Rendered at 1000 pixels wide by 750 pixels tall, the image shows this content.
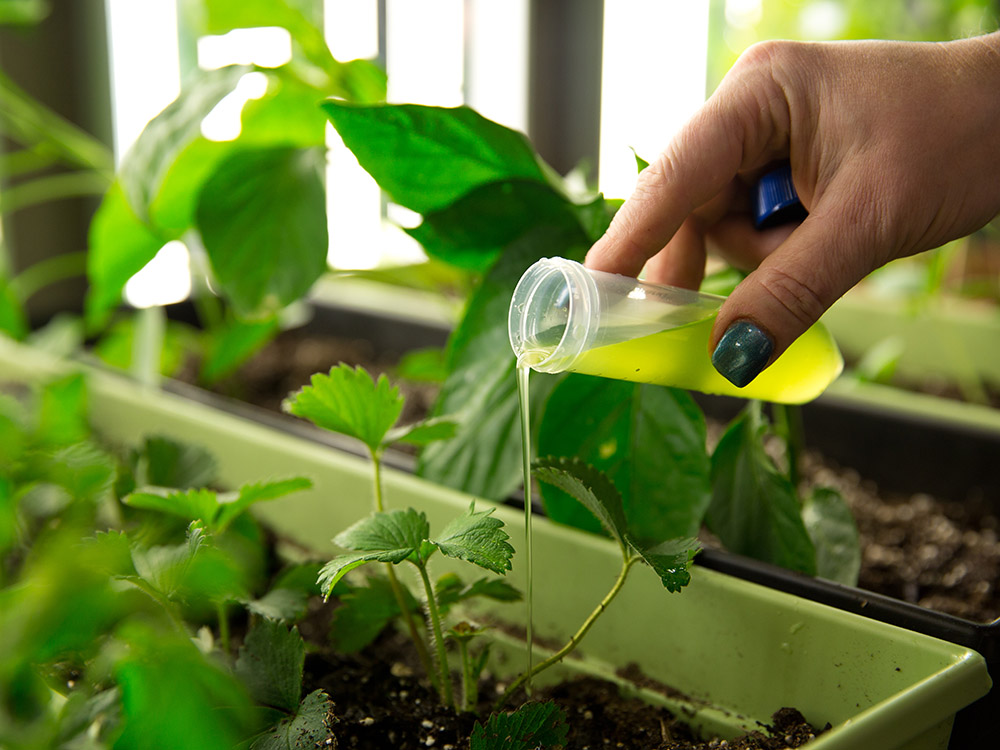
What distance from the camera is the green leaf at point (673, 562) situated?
428mm

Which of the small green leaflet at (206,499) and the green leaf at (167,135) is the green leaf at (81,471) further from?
the green leaf at (167,135)

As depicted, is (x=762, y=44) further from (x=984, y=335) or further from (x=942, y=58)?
(x=984, y=335)

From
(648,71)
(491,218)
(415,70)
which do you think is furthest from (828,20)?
(491,218)

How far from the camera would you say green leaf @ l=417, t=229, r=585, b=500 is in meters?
0.61

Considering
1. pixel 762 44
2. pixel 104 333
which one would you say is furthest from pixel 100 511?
pixel 762 44

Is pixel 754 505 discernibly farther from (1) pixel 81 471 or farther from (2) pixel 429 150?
(1) pixel 81 471

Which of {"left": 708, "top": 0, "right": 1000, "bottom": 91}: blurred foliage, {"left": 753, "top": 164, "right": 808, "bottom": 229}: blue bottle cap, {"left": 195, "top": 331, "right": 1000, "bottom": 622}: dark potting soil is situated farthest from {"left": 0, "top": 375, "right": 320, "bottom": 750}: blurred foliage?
{"left": 708, "top": 0, "right": 1000, "bottom": 91}: blurred foliage

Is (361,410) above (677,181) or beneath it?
beneath

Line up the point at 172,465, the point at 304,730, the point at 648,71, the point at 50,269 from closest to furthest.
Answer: the point at 304,730 → the point at 172,465 → the point at 50,269 → the point at 648,71

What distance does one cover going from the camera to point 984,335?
1.21m

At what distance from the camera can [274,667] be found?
0.45 m

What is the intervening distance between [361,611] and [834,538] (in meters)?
0.33

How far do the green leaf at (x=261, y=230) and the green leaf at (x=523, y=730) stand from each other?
1.30 ft

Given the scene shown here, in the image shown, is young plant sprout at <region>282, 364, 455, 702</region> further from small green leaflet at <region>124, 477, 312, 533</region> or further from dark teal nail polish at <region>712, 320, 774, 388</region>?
dark teal nail polish at <region>712, 320, 774, 388</region>
